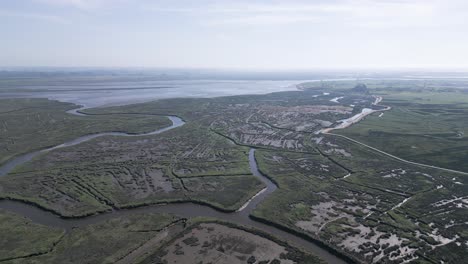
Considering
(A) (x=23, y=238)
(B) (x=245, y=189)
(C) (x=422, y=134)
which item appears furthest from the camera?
(C) (x=422, y=134)

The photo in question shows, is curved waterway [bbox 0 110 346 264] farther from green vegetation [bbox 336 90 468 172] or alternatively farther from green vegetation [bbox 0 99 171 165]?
green vegetation [bbox 336 90 468 172]

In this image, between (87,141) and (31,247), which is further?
(87,141)

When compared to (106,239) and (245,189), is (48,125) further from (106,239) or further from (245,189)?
(245,189)

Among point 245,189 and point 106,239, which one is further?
point 245,189

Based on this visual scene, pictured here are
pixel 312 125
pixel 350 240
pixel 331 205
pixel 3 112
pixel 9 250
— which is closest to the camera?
pixel 9 250

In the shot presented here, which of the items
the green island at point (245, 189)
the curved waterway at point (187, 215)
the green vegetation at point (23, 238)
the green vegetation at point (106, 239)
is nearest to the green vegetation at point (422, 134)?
the green island at point (245, 189)

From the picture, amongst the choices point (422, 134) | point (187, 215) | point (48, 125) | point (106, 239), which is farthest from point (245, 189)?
point (48, 125)

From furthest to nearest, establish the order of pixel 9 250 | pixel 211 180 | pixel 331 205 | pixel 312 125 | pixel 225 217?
pixel 312 125, pixel 211 180, pixel 331 205, pixel 225 217, pixel 9 250

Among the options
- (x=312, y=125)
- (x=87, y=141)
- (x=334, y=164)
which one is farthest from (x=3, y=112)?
(x=334, y=164)

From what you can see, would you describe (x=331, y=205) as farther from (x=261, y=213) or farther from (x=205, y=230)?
(x=205, y=230)

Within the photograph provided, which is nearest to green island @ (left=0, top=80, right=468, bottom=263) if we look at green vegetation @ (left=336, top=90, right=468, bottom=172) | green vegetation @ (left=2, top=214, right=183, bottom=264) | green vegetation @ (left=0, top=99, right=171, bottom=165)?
green vegetation @ (left=2, top=214, right=183, bottom=264)

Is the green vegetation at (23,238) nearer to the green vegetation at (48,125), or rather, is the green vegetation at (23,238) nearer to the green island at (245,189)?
the green island at (245,189)
